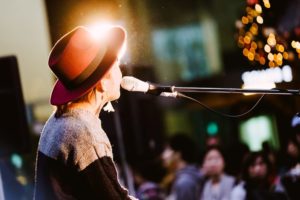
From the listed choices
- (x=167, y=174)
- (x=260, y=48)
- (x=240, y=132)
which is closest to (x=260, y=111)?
(x=240, y=132)

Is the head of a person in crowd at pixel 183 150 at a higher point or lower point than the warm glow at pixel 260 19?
lower

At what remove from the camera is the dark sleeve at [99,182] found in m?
2.20

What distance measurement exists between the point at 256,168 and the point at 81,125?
3647 millimetres

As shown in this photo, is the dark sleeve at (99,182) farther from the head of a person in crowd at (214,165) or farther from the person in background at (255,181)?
the head of a person in crowd at (214,165)

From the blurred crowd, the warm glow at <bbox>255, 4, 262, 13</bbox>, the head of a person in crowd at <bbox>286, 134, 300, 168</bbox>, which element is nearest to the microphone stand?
the blurred crowd

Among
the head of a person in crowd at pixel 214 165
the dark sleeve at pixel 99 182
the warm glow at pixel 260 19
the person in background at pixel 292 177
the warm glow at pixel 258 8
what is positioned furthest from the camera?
the warm glow at pixel 260 19

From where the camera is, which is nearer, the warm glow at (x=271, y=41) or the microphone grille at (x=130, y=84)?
the microphone grille at (x=130, y=84)

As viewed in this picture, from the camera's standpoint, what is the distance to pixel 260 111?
14594 mm

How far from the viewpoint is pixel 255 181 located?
216 inches

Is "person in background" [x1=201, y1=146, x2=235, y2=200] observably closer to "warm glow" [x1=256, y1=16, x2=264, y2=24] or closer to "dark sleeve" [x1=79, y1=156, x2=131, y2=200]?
"dark sleeve" [x1=79, y1=156, x2=131, y2=200]

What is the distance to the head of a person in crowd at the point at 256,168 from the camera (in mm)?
5508

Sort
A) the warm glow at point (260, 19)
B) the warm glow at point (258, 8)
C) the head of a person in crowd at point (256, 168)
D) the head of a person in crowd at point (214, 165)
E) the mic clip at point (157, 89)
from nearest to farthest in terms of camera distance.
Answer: the mic clip at point (157, 89)
the head of a person in crowd at point (256, 168)
the head of a person in crowd at point (214, 165)
the warm glow at point (258, 8)
the warm glow at point (260, 19)

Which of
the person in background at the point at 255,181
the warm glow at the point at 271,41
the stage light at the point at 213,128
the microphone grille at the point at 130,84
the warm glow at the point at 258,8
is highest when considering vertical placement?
the warm glow at the point at 258,8

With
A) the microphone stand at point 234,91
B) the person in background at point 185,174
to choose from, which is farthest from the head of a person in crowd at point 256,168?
the microphone stand at point 234,91
